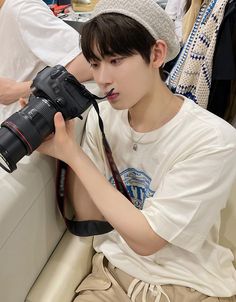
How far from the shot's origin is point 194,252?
697 mm

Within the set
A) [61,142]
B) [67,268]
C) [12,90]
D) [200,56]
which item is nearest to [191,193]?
[61,142]

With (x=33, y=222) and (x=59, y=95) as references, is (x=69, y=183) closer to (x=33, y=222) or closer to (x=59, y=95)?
(x=33, y=222)

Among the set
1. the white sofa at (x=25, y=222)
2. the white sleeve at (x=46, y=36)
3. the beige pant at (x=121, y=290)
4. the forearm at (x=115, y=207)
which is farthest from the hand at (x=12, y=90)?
the beige pant at (x=121, y=290)

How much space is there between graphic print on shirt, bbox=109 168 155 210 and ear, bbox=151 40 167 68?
0.80 feet

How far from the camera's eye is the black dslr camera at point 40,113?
566 millimetres

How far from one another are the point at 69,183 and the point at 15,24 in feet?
1.61

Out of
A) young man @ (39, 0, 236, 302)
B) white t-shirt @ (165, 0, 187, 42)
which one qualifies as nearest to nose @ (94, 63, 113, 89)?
young man @ (39, 0, 236, 302)

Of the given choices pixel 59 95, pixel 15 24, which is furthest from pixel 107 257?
pixel 15 24

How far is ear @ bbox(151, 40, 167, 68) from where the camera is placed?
65 centimetres

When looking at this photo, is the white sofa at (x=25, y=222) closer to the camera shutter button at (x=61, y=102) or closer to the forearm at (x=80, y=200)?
the forearm at (x=80, y=200)

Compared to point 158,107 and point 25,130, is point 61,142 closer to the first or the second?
point 25,130

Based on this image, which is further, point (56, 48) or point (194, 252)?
point (56, 48)

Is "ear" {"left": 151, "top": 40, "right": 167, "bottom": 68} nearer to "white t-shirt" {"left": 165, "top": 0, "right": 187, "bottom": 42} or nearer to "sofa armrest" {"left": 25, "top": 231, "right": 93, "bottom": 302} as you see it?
"sofa armrest" {"left": 25, "top": 231, "right": 93, "bottom": 302}

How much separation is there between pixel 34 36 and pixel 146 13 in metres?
0.45
